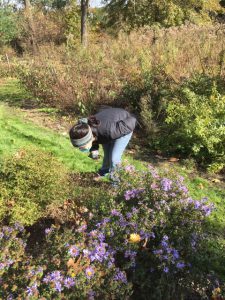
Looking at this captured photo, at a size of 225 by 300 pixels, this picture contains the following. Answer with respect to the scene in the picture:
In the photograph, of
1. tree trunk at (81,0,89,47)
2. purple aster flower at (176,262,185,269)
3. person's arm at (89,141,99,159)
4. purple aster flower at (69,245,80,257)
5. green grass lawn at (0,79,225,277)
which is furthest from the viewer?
tree trunk at (81,0,89,47)

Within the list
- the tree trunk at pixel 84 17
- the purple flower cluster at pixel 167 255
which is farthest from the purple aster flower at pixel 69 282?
the tree trunk at pixel 84 17

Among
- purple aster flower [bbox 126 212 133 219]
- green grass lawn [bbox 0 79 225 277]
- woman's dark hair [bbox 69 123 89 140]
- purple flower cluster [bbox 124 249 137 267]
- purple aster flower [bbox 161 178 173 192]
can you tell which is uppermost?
woman's dark hair [bbox 69 123 89 140]

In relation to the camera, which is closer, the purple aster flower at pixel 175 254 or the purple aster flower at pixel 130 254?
the purple aster flower at pixel 175 254

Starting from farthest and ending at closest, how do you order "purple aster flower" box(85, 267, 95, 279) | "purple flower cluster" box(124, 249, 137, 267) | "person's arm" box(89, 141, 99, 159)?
1. "person's arm" box(89, 141, 99, 159)
2. "purple flower cluster" box(124, 249, 137, 267)
3. "purple aster flower" box(85, 267, 95, 279)

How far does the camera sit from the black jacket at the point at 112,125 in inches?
175

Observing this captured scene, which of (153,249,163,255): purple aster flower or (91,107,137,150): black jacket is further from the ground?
(91,107,137,150): black jacket

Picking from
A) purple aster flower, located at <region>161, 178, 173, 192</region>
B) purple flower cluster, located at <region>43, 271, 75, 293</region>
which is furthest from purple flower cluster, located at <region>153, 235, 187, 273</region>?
purple flower cluster, located at <region>43, 271, 75, 293</region>

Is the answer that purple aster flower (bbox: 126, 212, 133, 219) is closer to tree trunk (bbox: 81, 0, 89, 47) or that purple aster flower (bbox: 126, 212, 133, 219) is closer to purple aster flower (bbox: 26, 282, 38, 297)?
purple aster flower (bbox: 26, 282, 38, 297)

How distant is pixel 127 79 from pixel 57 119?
1909 millimetres

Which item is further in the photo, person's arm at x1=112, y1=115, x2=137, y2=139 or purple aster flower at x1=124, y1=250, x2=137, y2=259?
person's arm at x1=112, y1=115, x2=137, y2=139

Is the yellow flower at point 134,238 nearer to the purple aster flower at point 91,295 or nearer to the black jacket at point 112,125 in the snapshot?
the purple aster flower at point 91,295

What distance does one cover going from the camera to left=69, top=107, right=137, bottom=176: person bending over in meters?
3.92

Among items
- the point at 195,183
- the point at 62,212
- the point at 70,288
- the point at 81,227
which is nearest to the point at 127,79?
the point at 195,183

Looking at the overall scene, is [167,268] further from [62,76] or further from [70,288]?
[62,76]
